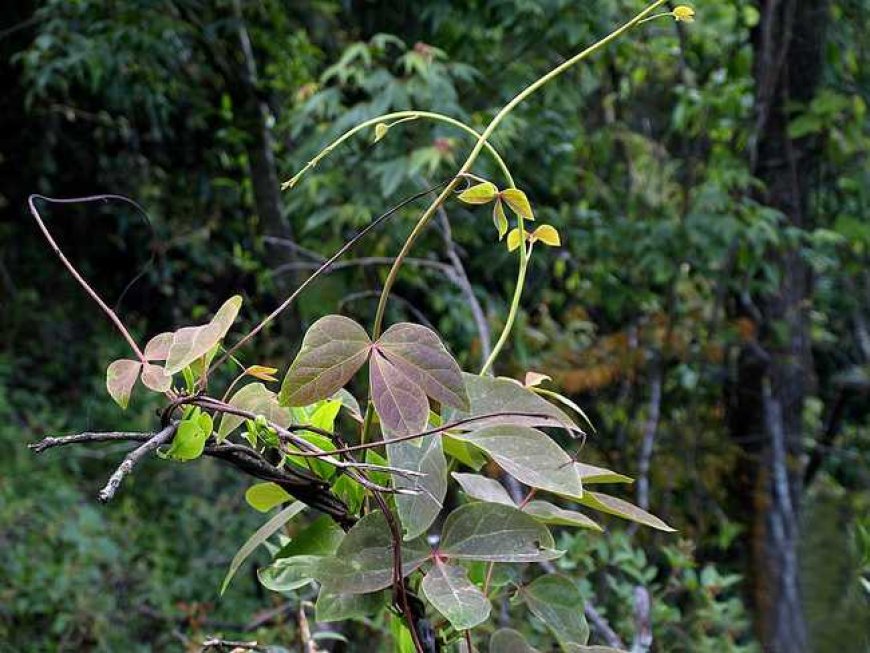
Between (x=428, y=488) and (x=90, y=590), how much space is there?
2.44 metres

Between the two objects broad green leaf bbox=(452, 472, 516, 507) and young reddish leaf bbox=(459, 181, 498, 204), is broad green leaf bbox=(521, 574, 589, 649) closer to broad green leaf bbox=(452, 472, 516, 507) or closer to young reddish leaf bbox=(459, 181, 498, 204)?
broad green leaf bbox=(452, 472, 516, 507)

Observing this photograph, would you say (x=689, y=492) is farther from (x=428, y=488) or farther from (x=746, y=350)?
(x=428, y=488)

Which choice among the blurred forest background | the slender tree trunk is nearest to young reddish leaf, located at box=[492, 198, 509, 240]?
the blurred forest background

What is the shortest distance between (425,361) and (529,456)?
0.21ft

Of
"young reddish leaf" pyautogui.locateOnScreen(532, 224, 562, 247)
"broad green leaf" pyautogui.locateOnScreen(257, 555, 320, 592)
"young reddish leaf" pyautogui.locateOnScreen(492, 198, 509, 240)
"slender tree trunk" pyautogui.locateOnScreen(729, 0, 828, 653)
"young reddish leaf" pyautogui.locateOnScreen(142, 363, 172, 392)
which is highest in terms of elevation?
"young reddish leaf" pyautogui.locateOnScreen(142, 363, 172, 392)

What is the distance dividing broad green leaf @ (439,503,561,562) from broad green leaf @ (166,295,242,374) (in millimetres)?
135

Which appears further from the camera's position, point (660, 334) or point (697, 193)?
point (660, 334)

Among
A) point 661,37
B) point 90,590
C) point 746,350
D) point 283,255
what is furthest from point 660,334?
point 90,590

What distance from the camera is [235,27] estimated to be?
7.63 feet

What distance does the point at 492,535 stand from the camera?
448mm

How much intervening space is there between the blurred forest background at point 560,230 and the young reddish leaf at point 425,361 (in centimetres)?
125

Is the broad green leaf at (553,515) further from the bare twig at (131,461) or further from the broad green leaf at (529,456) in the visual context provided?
the bare twig at (131,461)

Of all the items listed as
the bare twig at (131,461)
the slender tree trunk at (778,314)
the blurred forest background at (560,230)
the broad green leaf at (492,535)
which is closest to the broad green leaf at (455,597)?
the broad green leaf at (492,535)

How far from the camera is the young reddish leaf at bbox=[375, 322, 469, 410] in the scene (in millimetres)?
425
